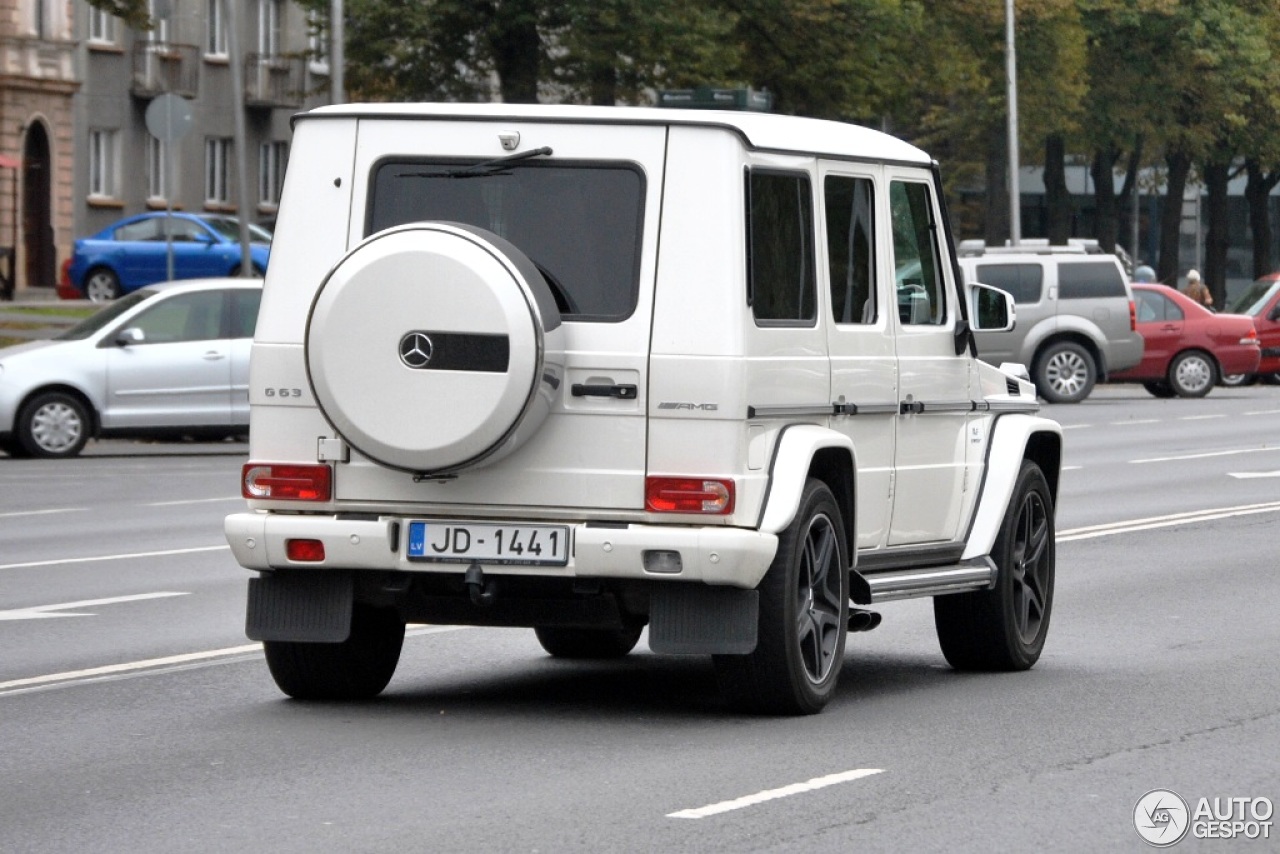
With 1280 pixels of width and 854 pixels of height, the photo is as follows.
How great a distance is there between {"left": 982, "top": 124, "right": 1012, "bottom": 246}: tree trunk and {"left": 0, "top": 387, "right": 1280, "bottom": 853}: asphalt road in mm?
41170

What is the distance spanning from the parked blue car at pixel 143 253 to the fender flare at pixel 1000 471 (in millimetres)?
36989

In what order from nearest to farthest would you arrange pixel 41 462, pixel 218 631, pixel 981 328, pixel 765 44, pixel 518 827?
pixel 518 827
pixel 981 328
pixel 218 631
pixel 41 462
pixel 765 44

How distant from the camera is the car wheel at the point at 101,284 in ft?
157

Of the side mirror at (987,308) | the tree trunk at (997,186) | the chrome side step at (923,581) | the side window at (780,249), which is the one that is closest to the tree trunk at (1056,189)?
the tree trunk at (997,186)

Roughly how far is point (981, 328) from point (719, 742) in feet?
10.0

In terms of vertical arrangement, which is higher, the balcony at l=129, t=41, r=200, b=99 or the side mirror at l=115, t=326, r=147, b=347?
the balcony at l=129, t=41, r=200, b=99

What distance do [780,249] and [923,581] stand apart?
1520 mm

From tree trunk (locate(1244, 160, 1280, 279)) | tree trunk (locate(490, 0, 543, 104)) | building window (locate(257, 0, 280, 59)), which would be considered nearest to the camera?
tree trunk (locate(490, 0, 543, 104))

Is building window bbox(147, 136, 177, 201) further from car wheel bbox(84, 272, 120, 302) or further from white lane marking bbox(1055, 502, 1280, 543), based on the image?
white lane marking bbox(1055, 502, 1280, 543)

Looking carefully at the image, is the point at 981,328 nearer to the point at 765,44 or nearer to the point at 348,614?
the point at 348,614

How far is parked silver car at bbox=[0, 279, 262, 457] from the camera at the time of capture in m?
25.5

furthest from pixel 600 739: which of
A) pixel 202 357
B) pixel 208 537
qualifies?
pixel 202 357

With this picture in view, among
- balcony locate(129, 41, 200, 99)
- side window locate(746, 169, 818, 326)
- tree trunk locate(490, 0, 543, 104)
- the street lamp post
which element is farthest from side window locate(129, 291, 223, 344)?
balcony locate(129, 41, 200, 99)

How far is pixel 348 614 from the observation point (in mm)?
9047
